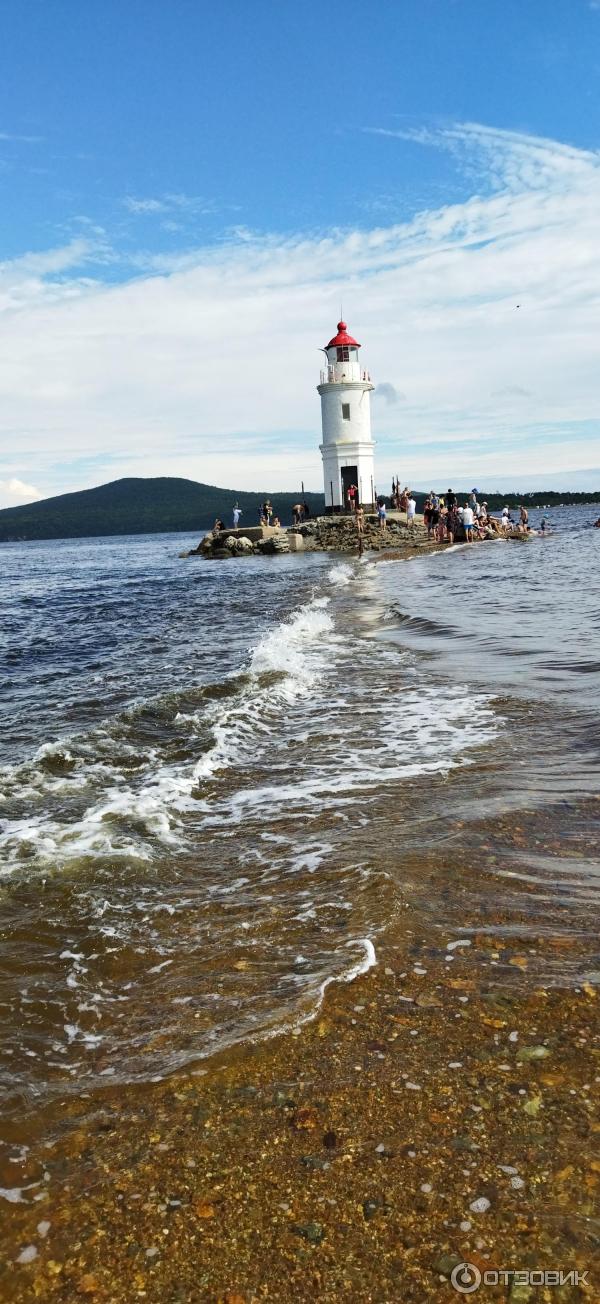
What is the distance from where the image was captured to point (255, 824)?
20.3 feet

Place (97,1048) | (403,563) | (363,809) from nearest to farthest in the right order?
(97,1048) < (363,809) < (403,563)

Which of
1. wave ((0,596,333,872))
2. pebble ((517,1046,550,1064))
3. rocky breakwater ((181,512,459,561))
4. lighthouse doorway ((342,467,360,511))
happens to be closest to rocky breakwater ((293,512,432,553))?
rocky breakwater ((181,512,459,561))

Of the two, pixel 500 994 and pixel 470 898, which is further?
pixel 470 898

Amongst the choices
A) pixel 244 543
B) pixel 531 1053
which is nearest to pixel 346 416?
pixel 244 543

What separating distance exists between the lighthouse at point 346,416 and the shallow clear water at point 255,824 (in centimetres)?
4059

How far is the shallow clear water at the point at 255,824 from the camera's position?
3836mm

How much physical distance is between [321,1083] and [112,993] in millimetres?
1335

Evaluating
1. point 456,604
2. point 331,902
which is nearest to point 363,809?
point 331,902

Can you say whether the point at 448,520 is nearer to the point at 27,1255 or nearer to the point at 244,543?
the point at 244,543

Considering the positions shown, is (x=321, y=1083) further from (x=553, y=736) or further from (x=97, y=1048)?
(x=553, y=736)

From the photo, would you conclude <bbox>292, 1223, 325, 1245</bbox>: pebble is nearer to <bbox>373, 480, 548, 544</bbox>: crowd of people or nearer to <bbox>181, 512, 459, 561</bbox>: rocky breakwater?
<bbox>181, 512, 459, 561</bbox>: rocky breakwater

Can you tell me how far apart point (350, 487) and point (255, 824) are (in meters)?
49.9

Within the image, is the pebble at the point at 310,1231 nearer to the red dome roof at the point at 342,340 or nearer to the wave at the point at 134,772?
the wave at the point at 134,772

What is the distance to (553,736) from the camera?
7.57 meters
